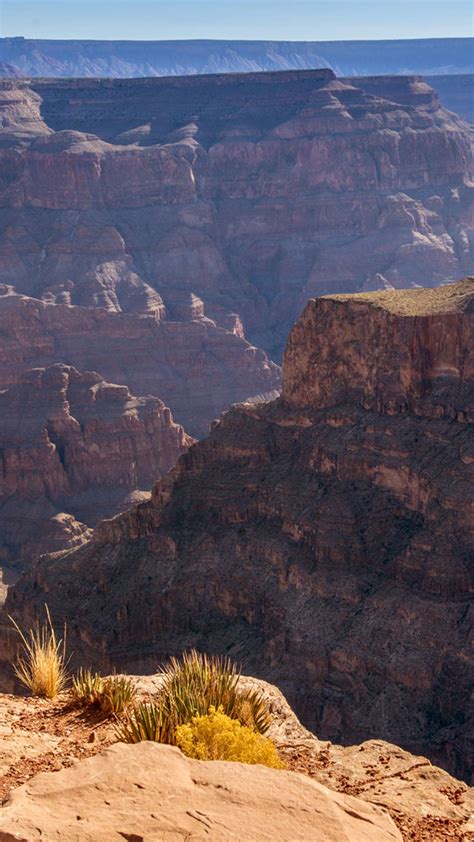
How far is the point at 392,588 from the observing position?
178ft

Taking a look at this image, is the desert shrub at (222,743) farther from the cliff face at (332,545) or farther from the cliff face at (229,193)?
the cliff face at (229,193)

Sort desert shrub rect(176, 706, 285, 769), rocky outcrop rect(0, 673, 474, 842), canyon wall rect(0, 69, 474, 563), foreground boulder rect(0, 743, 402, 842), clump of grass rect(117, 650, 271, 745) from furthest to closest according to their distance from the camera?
canyon wall rect(0, 69, 474, 563) → clump of grass rect(117, 650, 271, 745) → desert shrub rect(176, 706, 285, 769) → rocky outcrop rect(0, 673, 474, 842) → foreground boulder rect(0, 743, 402, 842)

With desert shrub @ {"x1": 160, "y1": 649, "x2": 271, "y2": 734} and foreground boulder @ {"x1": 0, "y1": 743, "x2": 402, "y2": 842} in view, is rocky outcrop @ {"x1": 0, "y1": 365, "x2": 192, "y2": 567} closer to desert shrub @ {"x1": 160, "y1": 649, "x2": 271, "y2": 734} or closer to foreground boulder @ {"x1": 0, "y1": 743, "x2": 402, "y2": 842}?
desert shrub @ {"x1": 160, "y1": 649, "x2": 271, "y2": 734}

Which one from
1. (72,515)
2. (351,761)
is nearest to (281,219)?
(72,515)

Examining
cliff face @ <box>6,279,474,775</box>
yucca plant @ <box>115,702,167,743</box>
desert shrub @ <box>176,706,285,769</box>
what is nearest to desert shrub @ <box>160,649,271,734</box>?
yucca plant @ <box>115,702,167,743</box>

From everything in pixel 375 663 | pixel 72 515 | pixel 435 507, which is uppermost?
pixel 435 507

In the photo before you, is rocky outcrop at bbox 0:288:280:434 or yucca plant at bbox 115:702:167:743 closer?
yucca plant at bbox 115:702:167:743

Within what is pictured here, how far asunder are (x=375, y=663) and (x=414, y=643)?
Answer: 59.4 inches

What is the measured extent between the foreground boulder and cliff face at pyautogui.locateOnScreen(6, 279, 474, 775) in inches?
1199

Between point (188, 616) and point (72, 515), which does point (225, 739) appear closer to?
point (188, 616)

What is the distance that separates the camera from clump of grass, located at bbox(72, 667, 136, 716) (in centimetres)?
A: 2228

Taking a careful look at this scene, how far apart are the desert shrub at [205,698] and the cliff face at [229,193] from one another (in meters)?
123

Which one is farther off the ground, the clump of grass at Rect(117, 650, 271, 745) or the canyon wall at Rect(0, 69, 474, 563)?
the canyon wall at Rect(0, 69, 474, 563)

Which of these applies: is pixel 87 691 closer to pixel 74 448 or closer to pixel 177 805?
pixel 177 805
